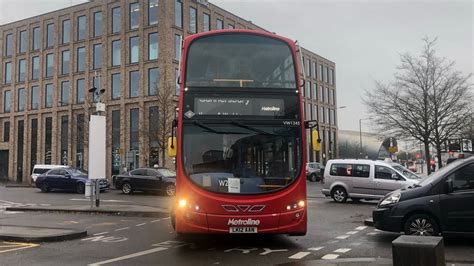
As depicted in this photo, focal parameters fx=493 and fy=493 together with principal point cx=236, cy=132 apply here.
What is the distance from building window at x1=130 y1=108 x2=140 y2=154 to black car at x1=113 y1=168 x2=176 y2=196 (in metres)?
23.9

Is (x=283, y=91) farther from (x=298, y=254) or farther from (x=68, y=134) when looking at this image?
(x=68, y=134)

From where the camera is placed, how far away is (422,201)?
9.84 meters

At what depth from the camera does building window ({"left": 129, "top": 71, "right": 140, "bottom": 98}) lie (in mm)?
52125

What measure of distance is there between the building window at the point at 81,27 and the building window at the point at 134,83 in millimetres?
9033

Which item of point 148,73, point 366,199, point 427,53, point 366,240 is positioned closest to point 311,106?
point 148,73

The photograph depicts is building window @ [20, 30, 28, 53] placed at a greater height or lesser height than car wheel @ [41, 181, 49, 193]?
greater

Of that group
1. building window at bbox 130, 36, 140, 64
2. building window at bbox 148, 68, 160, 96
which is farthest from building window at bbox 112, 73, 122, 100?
building window at bbox 148, 68, 160, 96

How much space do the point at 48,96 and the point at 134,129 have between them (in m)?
14.4

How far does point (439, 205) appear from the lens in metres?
9.71

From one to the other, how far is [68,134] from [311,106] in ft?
138

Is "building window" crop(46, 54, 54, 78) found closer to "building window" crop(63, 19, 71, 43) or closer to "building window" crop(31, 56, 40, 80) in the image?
"building window" crop(31, 56, 40, 80)

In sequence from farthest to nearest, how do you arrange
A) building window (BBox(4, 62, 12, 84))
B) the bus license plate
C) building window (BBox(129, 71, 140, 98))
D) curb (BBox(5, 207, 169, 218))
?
→ building window (BBox(4, 62, 12, 84)), building window (BBox(129, 71, 140, 98)), curb (BBox(5, 207, 169, 218)), the bus license plate

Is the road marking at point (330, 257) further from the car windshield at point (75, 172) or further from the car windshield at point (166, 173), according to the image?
the car windshield at point (75, 172)

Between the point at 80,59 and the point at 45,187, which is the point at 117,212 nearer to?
the point at 45,187
